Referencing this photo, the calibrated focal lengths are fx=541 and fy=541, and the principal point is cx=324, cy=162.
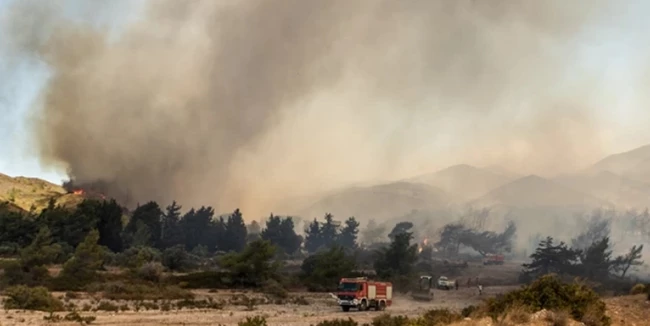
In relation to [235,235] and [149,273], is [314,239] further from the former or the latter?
[149,273]

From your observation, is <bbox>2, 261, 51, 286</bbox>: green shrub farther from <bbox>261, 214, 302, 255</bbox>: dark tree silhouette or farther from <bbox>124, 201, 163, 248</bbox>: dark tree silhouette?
<bbox>261, 214, 302, 255</bbox>: dark tree silhouette

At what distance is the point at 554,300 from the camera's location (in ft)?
78.0

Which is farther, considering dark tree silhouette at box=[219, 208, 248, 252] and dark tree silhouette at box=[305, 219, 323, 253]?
dark tree silhouette at box=[305, 219, 323, 253]

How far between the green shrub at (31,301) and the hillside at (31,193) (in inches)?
4172

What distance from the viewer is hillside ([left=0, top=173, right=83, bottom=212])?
144 metres

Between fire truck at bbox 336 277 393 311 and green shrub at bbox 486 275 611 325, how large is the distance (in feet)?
63.3

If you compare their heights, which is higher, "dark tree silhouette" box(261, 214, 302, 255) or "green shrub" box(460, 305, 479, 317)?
"dark tree silhouette" box(261, 214, 302, 255)

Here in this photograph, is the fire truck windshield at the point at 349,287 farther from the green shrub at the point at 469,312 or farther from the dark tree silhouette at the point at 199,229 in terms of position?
the dark tree silhouette at the point at 199,229

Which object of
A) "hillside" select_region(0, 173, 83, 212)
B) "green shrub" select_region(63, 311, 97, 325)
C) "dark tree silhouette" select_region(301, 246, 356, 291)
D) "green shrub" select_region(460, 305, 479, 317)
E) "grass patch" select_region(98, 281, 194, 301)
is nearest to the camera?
"green shrub" select_region(63, 311, 97, 325)

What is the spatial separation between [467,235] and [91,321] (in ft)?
543

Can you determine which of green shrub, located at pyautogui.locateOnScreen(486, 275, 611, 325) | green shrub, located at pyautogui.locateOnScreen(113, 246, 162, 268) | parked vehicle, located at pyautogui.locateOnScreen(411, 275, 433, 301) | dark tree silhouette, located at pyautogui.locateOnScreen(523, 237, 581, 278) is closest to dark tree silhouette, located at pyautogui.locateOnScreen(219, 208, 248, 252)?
green shrub, located at pyautogui.locateOnScreen(113, 246, 162, 268)

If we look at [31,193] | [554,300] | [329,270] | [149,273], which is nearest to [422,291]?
[329,270]

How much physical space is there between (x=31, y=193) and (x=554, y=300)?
548 ft

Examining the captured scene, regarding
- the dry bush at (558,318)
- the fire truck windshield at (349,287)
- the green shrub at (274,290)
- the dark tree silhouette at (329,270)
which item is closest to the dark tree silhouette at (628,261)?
the dark tree silhouette at (329,270)
